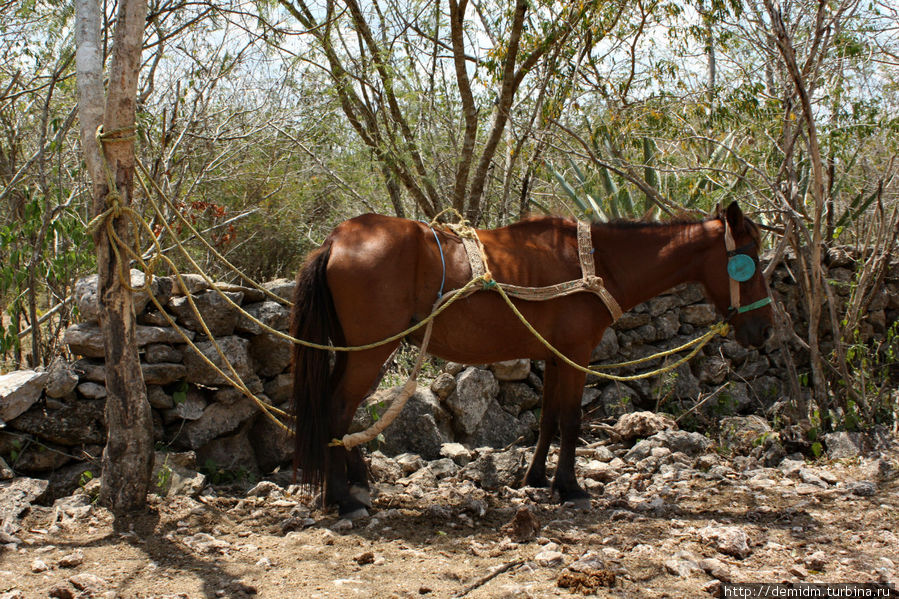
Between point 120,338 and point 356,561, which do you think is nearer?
point 356,561

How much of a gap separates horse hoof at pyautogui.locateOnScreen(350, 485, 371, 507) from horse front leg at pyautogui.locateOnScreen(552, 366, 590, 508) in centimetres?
108

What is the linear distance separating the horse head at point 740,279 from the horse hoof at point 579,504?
142 cm

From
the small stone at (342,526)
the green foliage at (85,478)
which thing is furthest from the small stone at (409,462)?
the green foliage at (85,478)

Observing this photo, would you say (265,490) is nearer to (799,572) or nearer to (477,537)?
(477,537)

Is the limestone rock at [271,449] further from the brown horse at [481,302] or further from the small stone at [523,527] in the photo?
the small stone at [523,527]

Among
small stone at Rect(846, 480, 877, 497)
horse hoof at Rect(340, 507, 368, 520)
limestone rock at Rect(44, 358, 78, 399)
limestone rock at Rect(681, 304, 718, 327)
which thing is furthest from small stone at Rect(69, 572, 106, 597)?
limestone rock at Rect(681, 304, 718, 327)

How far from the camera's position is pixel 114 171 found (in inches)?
134

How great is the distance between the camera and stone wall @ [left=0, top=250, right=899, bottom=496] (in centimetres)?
385

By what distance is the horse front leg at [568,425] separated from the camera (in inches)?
156

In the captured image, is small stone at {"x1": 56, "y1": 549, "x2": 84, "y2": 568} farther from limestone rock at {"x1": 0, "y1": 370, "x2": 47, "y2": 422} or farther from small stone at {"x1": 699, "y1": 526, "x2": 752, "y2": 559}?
small stone at {"x1": 699, "y1": 526, "x2": 752, "y2": 559}

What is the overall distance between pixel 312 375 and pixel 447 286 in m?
0.87

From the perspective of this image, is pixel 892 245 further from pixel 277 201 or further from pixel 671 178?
pixel 277 201

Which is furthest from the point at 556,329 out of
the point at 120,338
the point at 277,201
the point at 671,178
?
the point at 277,201

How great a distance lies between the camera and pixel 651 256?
13.6 ft
